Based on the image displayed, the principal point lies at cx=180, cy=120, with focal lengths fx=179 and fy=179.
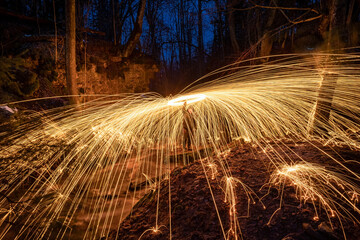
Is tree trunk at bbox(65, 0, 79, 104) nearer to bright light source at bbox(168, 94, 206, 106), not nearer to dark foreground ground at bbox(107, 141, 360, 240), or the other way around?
bright light source at bbox(168, 94, 206, 106)

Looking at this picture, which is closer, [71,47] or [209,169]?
[209,169]

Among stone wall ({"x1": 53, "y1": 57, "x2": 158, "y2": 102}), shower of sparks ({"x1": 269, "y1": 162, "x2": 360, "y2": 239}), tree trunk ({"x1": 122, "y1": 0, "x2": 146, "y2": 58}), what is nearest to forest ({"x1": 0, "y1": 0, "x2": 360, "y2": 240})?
shower of sparks ({"x1": 269, "y1": 162, "x2": 360, "y2": 239})

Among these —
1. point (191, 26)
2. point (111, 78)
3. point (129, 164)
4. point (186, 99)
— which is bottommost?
point (129, 164)

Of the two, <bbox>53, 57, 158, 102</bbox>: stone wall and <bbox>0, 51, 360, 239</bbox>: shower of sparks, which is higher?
<bbox>53, 57, 158, 102</bbox>: stone wall

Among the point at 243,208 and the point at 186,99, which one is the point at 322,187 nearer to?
the point at 243,208

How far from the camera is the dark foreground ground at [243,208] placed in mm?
1881

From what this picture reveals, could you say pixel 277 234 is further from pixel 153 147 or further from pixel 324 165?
pixel 153 147

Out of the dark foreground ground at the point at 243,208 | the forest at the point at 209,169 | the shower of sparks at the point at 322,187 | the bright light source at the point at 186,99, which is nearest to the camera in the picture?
the dark foreground ground at the point at 243,208

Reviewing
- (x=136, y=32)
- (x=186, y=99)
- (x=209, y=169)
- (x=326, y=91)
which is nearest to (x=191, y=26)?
(x=136, y=32)

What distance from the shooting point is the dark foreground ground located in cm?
188

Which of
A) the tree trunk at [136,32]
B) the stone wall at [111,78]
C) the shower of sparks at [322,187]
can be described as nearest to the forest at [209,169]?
the shower of sparks at [322,187]

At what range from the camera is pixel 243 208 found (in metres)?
2.33

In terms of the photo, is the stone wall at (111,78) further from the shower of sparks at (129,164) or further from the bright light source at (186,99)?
the bright light source at (186,99)

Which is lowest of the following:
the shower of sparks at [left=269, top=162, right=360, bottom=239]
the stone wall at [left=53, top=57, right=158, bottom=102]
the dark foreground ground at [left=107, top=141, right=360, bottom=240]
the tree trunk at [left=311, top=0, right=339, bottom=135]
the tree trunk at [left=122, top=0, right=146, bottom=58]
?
the dark foreground ground at [left=107, top=141, right=360, bottom=240]
